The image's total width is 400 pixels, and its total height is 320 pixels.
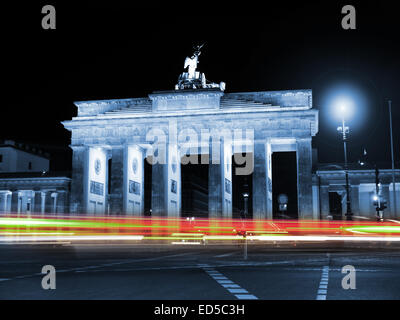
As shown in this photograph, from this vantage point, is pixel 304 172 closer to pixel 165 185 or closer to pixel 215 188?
pixel 215 188

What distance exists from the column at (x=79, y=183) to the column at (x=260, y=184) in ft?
55.2

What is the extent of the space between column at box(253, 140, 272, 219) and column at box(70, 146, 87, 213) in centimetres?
1683

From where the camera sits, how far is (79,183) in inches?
2121

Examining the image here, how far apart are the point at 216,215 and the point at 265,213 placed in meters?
4.53

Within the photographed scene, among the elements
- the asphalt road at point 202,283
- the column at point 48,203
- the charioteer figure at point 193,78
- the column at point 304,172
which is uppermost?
the charioteer figure at point 193,78

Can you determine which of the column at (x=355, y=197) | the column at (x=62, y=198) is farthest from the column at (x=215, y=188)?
the column at (x=62, y=198)

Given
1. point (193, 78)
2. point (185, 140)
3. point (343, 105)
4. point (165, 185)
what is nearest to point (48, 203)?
point (165, 185)

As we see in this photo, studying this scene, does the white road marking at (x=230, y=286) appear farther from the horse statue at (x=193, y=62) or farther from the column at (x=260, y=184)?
the horse statue at (x=193, y=62)

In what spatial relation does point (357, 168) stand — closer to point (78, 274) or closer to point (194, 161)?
point (194, 161)

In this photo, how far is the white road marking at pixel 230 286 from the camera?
10258 mm

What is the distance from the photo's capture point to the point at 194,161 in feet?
211

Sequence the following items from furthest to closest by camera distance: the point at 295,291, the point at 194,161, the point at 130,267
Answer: the point at 194,161, the point at 130,267, the point at 295,291

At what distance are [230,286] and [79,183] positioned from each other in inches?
1725
